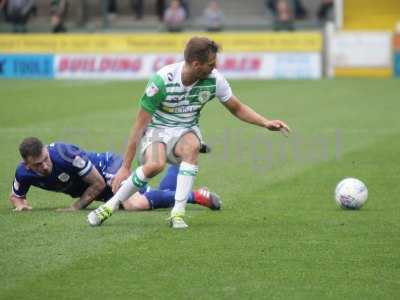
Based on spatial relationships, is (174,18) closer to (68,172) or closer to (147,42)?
(147,42)

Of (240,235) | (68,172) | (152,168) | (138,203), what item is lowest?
(138,203)

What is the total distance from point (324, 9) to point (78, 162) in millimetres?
27537

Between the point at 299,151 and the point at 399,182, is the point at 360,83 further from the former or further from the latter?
the point at 399,182

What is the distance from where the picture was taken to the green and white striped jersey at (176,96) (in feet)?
29.1

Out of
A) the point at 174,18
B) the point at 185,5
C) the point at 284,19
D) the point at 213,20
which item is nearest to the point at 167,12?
the point at 174,18

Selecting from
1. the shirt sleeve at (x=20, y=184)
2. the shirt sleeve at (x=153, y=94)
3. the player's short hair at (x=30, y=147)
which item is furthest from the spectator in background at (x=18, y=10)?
the shirt sleeve at (x=153, y=94)

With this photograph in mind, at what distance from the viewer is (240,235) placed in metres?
8.73

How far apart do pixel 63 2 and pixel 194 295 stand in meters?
29.9

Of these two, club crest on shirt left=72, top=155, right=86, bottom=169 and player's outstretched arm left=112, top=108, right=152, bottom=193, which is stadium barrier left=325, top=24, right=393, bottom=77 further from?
player's outstretched arm left=112, top=108, right=152, bottom=193

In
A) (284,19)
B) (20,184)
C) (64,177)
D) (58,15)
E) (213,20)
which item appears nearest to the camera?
(64,177)

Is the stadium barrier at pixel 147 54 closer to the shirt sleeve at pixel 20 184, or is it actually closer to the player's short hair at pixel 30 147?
the shirt sleeve at pixel 20 184

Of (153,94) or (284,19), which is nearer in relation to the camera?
(153,94)

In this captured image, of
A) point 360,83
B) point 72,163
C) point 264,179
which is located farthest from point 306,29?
point 72,163

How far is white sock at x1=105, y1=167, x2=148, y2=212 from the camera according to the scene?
893 centimetres
